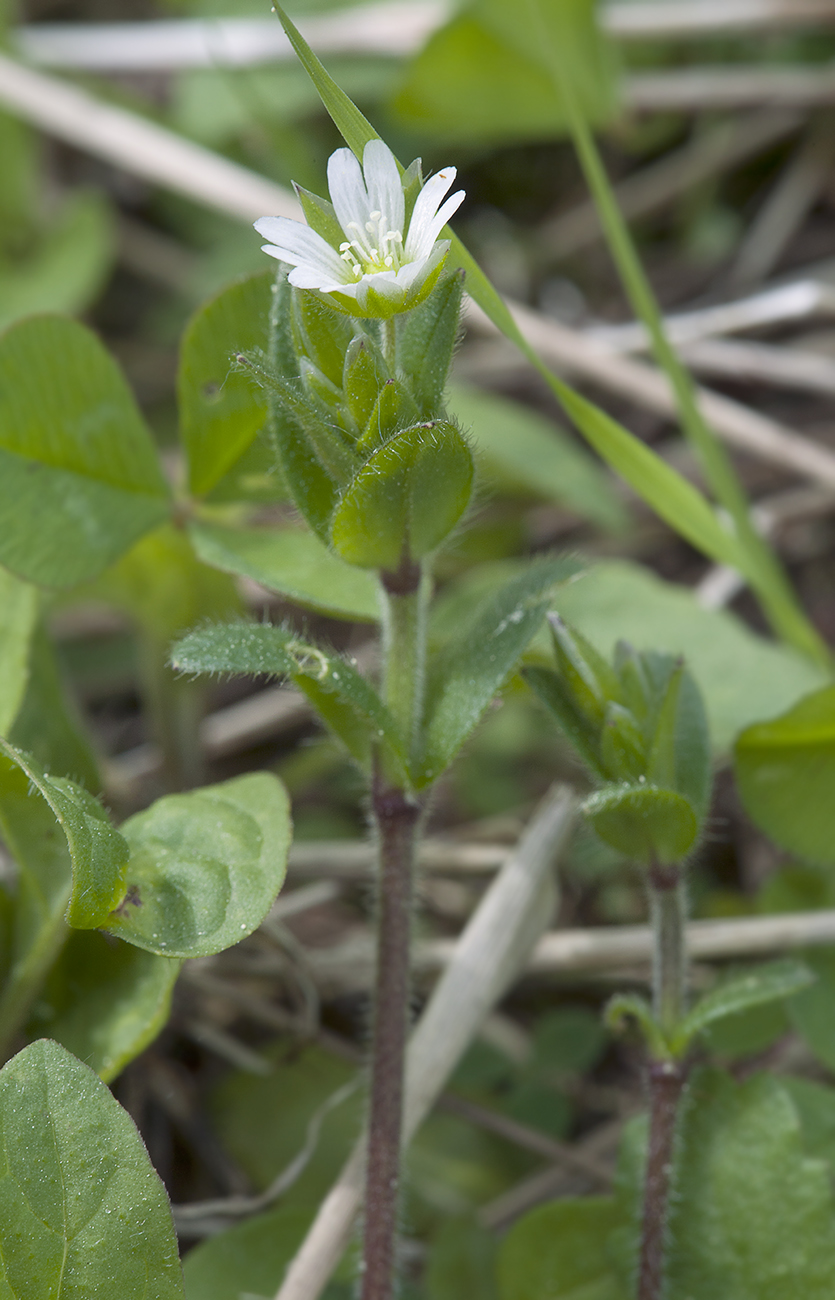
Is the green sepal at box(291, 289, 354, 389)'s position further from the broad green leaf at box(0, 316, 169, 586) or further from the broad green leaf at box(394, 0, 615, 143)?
the broad green leaf at box(394, 0, 615, 143)

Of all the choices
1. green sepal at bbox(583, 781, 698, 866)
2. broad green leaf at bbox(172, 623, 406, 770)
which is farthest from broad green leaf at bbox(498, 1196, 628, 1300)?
broad green leaf at bbox(172, 623, 406, 770)

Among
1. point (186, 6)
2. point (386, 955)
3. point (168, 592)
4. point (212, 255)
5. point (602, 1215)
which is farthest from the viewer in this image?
point (186, 6)

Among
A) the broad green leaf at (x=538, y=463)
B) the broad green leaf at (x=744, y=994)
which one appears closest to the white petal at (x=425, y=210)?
the broad green leaf at (x=744, y=994)

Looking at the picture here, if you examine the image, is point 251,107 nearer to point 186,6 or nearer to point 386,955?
point 186,6

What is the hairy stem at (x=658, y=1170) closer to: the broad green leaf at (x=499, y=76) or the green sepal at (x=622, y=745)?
the green sepal at (x=622, y=745)

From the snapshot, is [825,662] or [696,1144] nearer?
[696,1144]

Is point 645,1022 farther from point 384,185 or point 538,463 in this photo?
point 538,463

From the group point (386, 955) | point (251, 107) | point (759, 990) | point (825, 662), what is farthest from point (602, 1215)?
point (251, 107)
